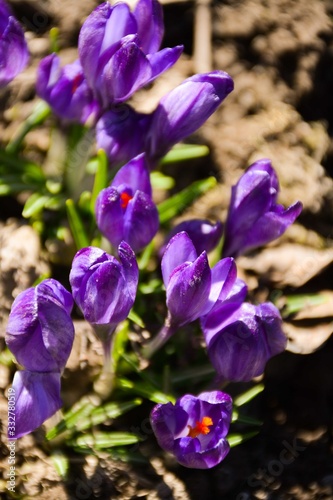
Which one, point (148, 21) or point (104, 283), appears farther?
point (148, 21)

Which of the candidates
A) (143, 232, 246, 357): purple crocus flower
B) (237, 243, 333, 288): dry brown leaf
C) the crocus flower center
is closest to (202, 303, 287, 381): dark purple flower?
(143, 232, 246, 357): purple crocus flower

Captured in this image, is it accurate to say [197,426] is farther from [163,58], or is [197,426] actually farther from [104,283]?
[163,58]

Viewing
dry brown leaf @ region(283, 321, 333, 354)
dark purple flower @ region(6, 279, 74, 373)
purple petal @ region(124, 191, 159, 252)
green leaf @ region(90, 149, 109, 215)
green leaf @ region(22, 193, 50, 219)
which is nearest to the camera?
dark purple flower @ region(6, 279, 74, 373)

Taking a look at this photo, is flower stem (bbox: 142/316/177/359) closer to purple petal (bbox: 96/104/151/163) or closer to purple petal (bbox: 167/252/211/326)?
purple petal (bbox: 167/252/211/326)

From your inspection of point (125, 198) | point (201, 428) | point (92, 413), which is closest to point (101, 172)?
point (125, 198)

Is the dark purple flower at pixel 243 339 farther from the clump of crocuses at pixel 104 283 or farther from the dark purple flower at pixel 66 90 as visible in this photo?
the dark purple flower at pixel 66 90

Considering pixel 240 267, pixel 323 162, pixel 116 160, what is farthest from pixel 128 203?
pixel 323 162
